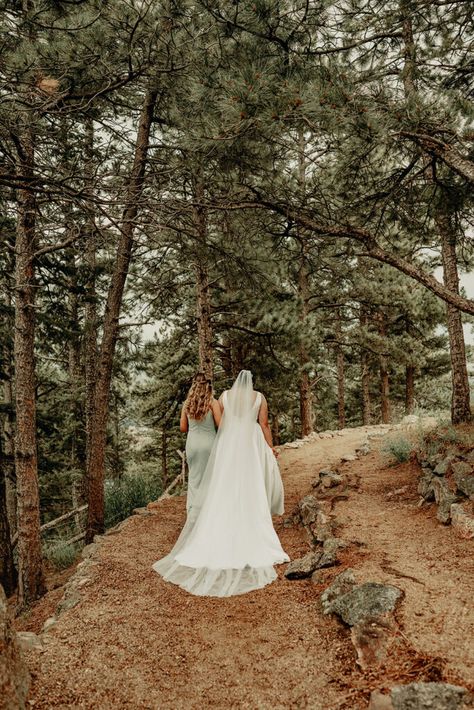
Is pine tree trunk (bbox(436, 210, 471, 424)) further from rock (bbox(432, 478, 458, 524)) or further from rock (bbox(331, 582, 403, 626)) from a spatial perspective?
Answer: rock (bbox(331, 582, 403, 626))

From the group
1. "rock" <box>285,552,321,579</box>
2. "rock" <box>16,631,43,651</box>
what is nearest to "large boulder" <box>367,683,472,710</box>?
"rock" <box>285,552,321,579</box>

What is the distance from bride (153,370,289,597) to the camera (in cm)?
458

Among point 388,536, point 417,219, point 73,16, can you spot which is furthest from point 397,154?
point 388,536

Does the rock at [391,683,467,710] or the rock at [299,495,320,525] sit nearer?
the rock at [391,683,467,710]

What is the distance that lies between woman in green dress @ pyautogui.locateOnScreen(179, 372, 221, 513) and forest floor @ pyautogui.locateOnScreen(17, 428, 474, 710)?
48.6 inches

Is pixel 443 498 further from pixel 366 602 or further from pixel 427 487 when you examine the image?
pixel 366 602

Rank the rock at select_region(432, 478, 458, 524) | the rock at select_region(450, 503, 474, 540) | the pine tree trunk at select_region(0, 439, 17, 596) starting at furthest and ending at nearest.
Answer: the pine tree trunk at select_region(0, 439, 17, 596)
the rock at select_region(432, 478, 458, 524)
the rock at select_region(450, 503, 474, 540)

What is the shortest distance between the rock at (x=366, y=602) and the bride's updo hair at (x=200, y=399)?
285 centimetres

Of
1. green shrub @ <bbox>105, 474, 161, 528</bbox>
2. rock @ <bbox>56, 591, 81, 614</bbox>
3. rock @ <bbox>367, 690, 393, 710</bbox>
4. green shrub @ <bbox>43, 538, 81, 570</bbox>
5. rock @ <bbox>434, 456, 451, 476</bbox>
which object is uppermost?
rock @ <bbox>434, 456, 451, 476</bbox>

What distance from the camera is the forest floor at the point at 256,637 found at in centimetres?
260

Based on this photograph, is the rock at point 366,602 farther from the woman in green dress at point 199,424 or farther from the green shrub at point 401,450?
the green shrub at point 401,450

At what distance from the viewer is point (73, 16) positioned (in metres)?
4.98

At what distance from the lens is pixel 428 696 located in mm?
2154

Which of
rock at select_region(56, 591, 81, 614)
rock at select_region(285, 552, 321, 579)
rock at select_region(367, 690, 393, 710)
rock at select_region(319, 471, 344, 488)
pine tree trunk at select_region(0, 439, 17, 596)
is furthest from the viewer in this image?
pine tree trunk at select_region(0, 439, 17, 596)
